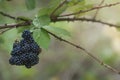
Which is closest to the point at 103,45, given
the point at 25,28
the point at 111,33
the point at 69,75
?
the point at 111,33

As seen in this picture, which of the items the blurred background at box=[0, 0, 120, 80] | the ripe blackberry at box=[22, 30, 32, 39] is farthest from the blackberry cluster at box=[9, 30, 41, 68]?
the blurred background at box=[0, 0, 120, 80]

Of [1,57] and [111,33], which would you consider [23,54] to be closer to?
[1,57]

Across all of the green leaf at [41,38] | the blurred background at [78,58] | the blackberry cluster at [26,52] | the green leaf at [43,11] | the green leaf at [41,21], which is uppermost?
the green leaf at [43,11]

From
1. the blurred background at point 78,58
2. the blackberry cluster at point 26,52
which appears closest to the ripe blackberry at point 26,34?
the blackberry cluster at point 26,52

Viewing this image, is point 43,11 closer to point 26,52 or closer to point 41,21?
point 41,21

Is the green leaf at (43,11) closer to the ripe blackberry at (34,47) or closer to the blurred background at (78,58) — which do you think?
the ripe blackberry at (34,47)

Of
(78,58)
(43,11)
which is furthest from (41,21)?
(78,58)
